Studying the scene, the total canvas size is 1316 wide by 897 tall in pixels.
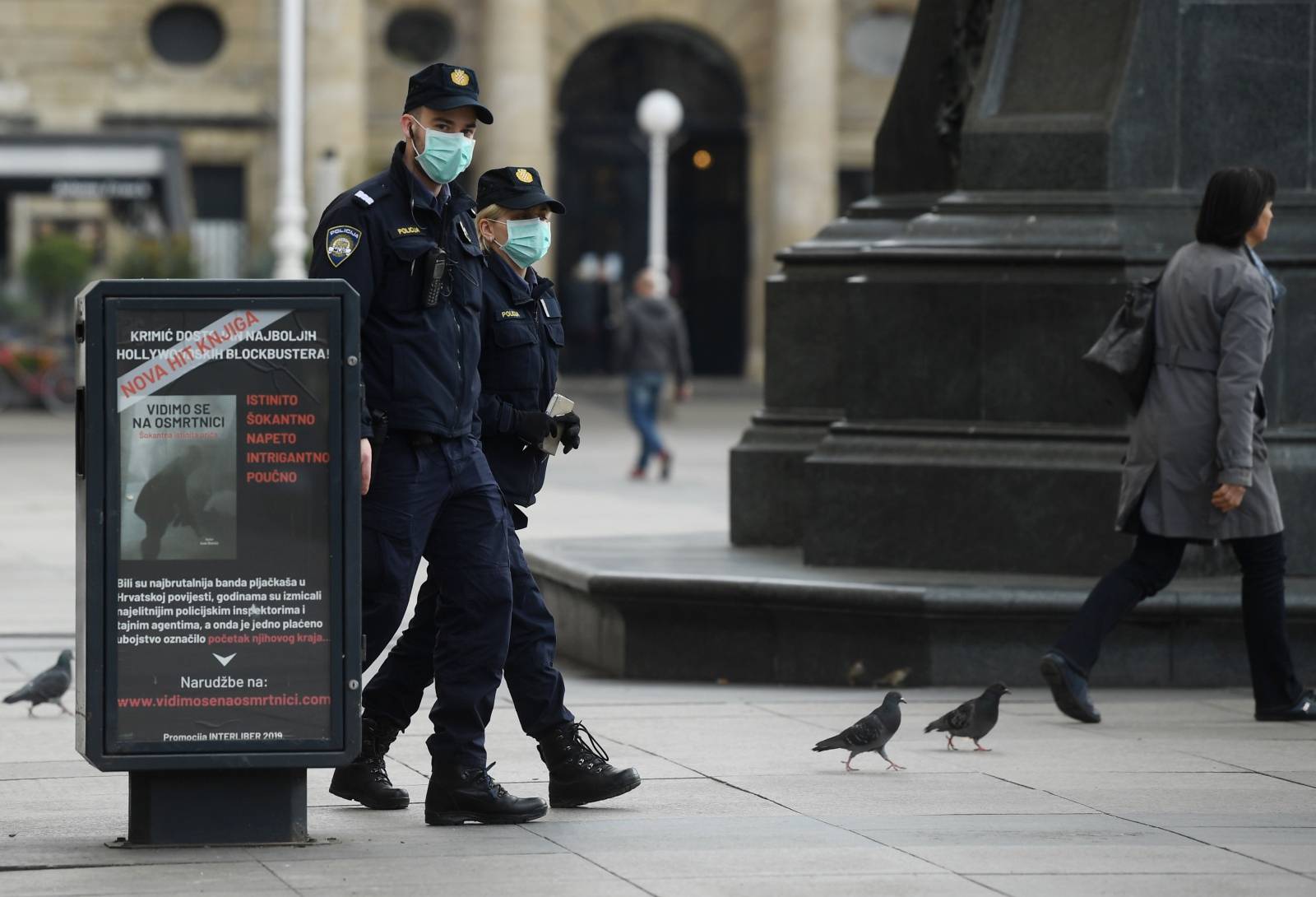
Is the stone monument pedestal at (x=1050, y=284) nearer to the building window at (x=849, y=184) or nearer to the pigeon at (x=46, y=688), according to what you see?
the pigeon at (x=46, y=688)

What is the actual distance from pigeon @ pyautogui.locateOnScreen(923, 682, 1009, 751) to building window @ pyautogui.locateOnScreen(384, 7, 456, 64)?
118ft

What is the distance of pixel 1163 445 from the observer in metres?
8.14

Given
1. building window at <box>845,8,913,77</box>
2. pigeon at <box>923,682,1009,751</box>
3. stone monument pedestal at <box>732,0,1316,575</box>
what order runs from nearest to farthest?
pigeon at <box>923,682,1009,751</box>, stone monument pedestal at <box>732,0,1316,575</box>, building window at <box>845,8,913,77</box>

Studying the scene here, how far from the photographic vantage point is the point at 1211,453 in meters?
8.09

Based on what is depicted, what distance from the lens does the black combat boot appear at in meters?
6.57

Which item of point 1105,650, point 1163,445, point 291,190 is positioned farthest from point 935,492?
point 291,190

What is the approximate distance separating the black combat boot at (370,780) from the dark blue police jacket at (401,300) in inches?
36.8

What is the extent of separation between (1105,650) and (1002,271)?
1.56 meters

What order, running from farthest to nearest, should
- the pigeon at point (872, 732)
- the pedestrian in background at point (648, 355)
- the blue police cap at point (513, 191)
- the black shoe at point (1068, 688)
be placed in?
the pedestrian in background at point (648, 355)
the black shoe at point (1068, 688)
the pigeon at point (872, 732)
the blue police cap at point (513, 191)

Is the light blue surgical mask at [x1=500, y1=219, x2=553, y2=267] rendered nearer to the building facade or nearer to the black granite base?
the black granite base

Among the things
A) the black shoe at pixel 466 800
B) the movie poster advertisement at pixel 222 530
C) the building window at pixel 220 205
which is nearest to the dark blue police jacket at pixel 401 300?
the movie poster advertisement at pixel 222 530

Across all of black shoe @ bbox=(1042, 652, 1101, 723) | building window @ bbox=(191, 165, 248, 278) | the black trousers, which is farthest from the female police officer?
building window @ bbox=(191, 165, 248, 278)

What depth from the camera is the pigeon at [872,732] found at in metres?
7.13

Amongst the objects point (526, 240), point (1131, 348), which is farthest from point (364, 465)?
point (1131, 348)
